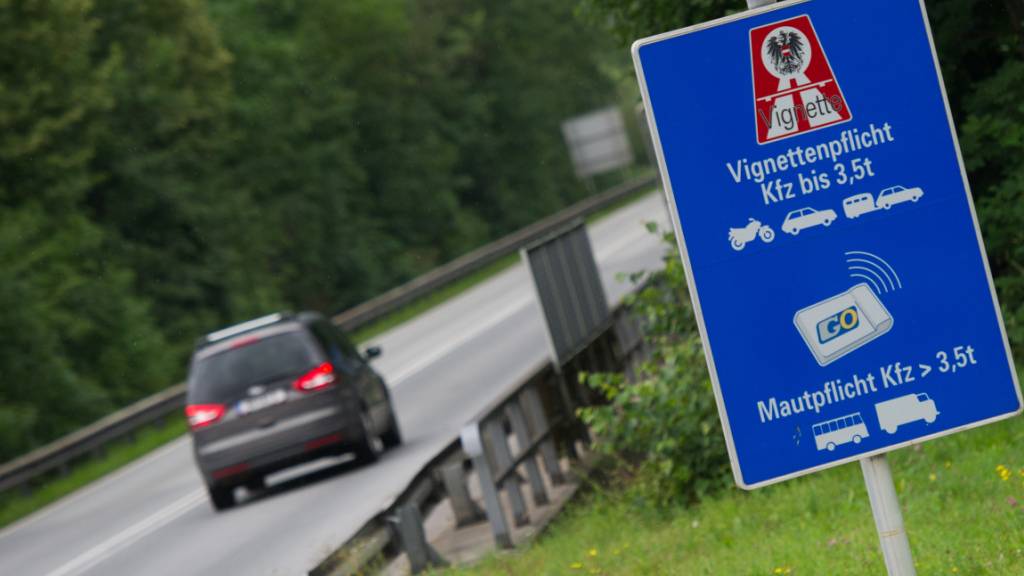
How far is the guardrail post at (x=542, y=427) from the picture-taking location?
14.0 meters

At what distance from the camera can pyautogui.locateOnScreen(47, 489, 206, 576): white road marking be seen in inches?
683

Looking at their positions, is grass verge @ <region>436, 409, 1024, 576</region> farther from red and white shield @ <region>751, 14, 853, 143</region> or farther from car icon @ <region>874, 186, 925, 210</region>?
red and white shield @ <region>751, 14, 853, 143</region>

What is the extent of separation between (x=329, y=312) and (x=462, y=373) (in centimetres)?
2832

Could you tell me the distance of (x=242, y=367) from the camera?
57.1ft

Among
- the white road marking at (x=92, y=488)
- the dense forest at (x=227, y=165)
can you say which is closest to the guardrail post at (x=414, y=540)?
the white road marking at (x=92, y=488)

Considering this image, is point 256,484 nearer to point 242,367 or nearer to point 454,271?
point 242,367

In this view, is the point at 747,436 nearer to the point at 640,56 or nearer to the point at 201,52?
the point at 640,56

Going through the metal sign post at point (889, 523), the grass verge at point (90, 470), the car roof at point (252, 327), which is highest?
the metal sign post at point (889, 523)

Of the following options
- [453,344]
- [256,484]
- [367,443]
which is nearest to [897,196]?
[367,443]

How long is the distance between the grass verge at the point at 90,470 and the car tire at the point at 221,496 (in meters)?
6.10

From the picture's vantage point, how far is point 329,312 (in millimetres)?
55062

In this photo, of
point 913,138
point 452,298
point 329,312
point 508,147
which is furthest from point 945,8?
point 508,147

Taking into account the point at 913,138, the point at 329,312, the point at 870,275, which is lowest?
the point at 329,312

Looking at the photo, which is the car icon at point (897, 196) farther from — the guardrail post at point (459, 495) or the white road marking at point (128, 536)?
the white road marking at point (128, 536)
